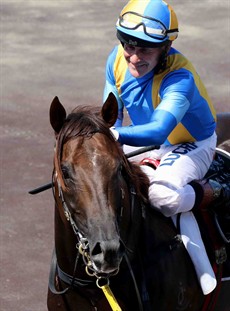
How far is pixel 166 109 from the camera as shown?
641 centimetres

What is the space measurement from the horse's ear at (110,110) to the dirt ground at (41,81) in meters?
3.55

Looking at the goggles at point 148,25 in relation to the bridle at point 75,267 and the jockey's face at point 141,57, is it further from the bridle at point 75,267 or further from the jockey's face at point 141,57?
the bridle at point 75,267

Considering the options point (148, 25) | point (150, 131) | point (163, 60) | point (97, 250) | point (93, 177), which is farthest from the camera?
point (163, 60)

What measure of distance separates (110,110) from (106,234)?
2.82ft

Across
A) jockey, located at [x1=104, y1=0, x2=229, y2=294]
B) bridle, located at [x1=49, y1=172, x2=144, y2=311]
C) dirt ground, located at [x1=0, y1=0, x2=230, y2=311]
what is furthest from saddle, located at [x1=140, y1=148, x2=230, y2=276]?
dirt ground, located at [x1=0, y1=0, x2=230, y2=311]

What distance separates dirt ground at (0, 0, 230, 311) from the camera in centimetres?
980

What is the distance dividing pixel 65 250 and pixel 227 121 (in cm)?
283

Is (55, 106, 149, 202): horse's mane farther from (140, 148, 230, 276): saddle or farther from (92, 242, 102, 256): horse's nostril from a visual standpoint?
(140, 148, 230, 276): saddle

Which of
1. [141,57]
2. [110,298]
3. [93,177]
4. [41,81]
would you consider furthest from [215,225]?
[41,81]

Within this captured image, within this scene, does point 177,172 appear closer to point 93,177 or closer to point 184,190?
point 184,190

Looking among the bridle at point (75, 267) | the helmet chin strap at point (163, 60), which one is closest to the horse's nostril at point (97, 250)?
the bridle at point (75, 267)

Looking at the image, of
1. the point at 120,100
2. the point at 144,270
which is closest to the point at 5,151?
the point at 120,100

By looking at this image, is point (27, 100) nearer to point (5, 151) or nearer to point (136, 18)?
point (5, 151)

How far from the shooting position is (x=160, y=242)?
6527mm
